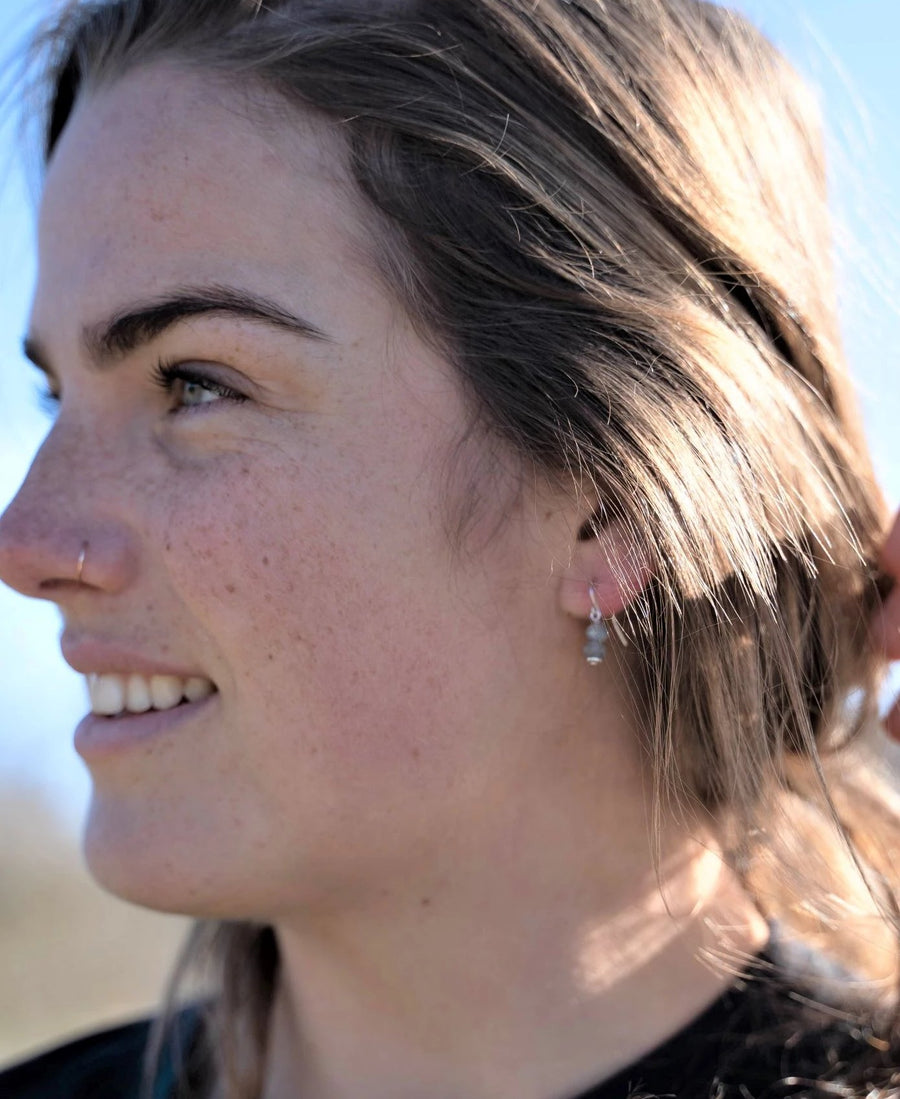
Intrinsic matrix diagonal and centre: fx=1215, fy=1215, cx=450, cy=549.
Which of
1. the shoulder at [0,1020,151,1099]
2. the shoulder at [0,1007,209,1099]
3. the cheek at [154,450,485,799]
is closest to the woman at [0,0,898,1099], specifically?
the cheek at [154,450,485,799]

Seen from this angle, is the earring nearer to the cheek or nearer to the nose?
the cheek

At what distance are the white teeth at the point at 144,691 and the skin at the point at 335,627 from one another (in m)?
0.05

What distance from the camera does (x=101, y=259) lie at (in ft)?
6.15

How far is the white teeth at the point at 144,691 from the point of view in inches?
72.6

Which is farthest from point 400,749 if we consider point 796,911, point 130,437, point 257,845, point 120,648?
point 796,911

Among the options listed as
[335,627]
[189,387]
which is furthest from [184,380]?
[335,627]

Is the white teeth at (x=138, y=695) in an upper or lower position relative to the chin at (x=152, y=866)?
upper

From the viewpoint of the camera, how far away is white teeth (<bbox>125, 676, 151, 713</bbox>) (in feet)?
6.12

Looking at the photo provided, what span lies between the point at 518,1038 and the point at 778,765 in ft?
2.03

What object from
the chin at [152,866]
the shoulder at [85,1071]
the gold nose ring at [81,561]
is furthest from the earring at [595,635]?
the shoulder at [85,1071]

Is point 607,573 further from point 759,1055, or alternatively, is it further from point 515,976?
point 759,1055

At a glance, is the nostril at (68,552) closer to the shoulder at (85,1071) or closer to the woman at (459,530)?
the woman at (459,530)

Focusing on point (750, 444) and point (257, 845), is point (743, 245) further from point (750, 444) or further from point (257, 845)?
point (257, 845)

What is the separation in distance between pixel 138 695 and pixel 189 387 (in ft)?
1.59
